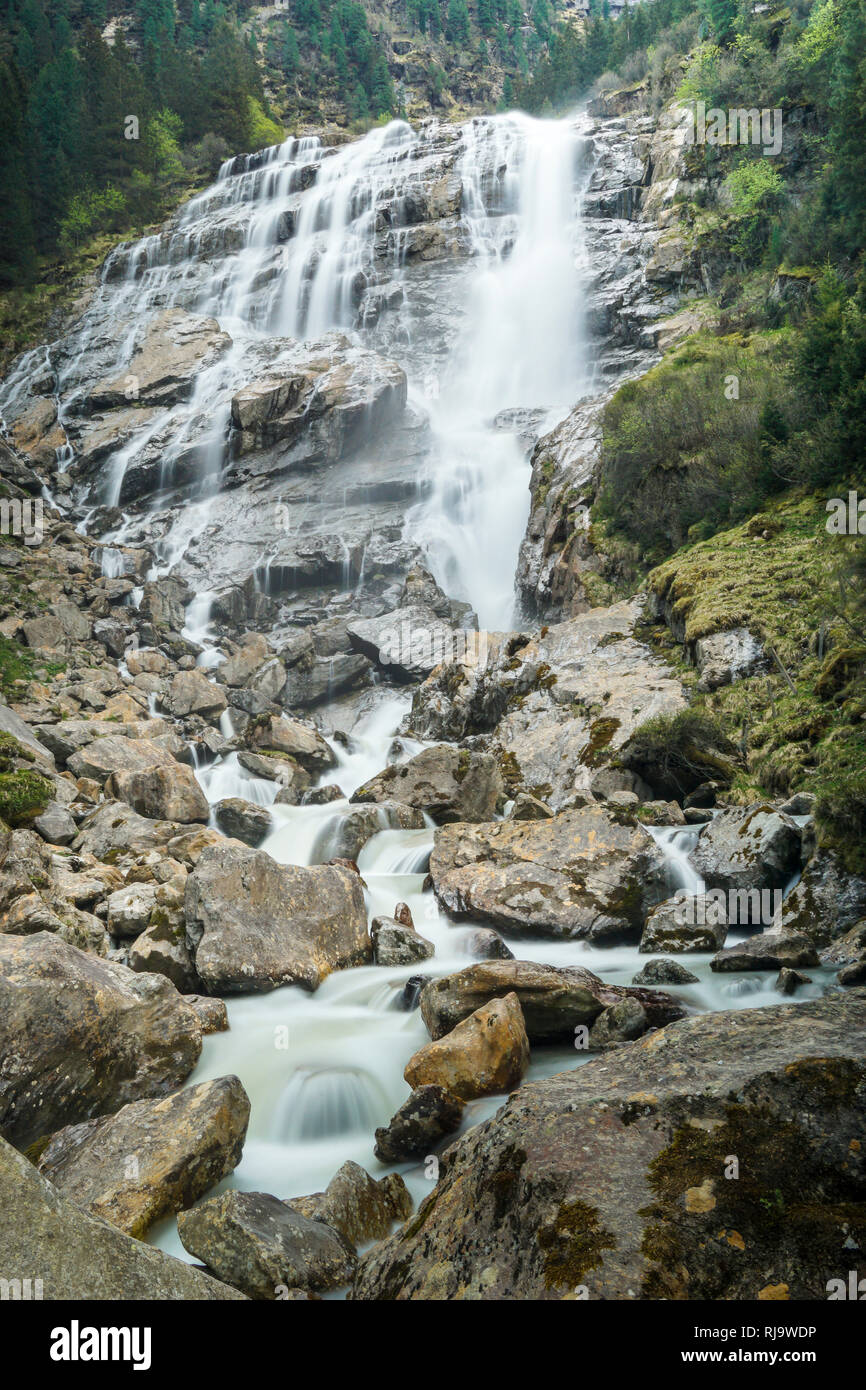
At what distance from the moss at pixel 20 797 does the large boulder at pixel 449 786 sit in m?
7.05

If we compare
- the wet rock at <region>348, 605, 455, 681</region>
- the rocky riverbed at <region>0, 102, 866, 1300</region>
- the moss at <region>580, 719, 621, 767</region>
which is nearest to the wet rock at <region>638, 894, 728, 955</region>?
the rocky riverbed at <region>0, 102, 866, 1300</region>

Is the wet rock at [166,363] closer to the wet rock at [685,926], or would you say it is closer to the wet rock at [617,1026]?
the wet rock at [685,926]

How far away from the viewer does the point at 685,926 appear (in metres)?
10.4

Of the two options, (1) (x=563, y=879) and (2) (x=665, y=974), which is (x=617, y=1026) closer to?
(2) (x=665, y=974)

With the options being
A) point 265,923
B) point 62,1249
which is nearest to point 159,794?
point 265,923

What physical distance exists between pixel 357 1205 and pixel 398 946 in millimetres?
5086

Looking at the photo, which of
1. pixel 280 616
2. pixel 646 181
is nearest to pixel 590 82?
pixel 646 181

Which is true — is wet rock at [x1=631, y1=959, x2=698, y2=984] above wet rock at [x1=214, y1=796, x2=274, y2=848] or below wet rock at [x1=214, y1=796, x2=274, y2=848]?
below

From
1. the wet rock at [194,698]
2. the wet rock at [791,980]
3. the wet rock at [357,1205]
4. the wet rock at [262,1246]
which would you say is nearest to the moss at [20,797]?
the wet rock at [357,1205]

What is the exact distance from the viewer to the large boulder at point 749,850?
1061 centimetres

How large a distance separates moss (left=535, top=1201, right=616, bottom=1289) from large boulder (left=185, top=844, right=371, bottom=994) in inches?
275

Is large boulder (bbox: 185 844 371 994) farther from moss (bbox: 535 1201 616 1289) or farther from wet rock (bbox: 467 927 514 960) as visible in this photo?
moss (bbox: 535 1201 616 1289)

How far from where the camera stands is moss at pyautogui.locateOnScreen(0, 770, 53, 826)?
13.1m
